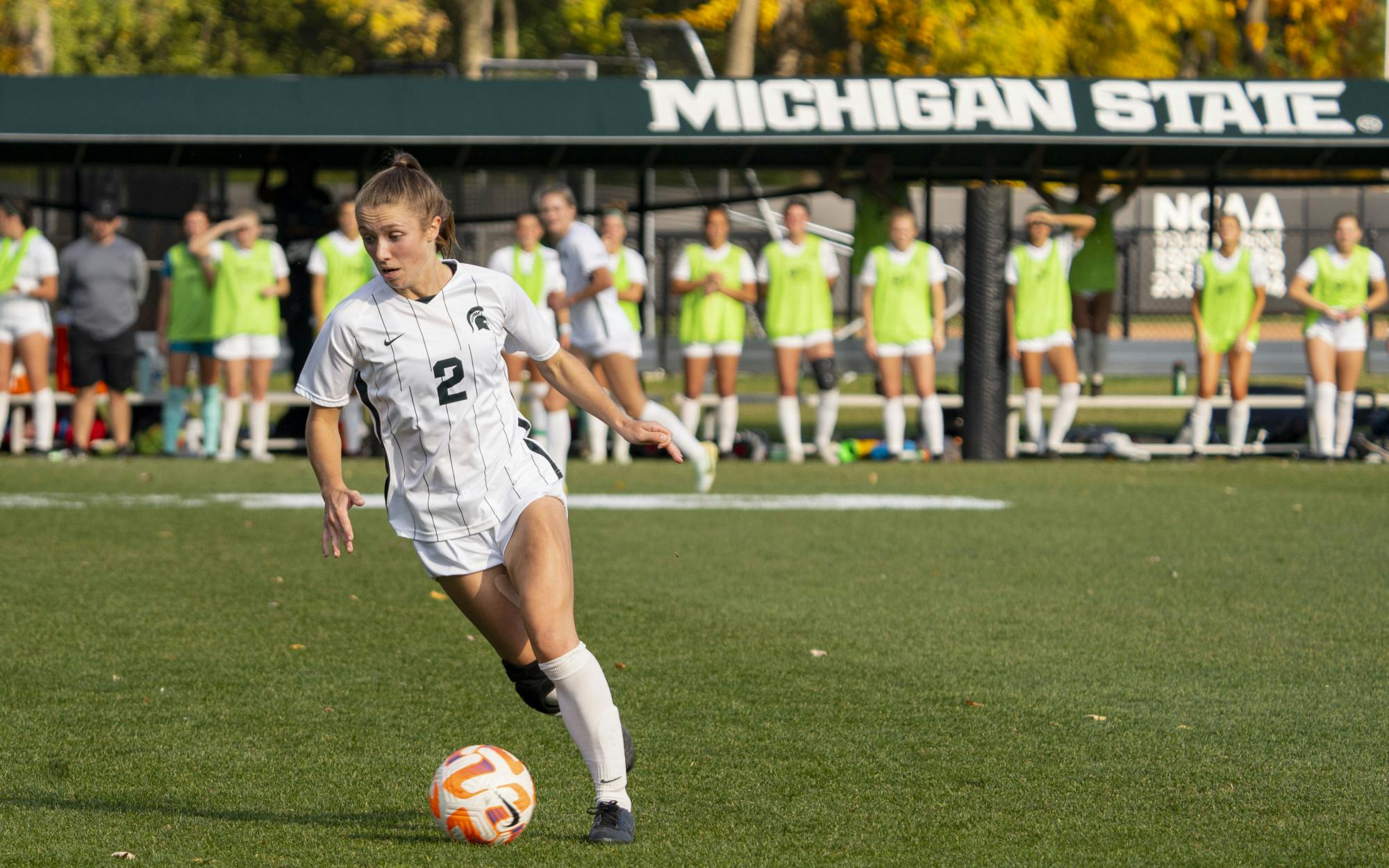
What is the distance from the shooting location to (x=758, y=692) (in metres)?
6.18

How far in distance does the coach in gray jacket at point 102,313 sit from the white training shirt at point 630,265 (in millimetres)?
4148

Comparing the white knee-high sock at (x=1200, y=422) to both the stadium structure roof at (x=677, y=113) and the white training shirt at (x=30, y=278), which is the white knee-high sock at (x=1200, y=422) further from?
the white training shirt at (x=30, y=278)

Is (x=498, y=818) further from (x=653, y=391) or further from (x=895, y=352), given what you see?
(x=653, y=391)

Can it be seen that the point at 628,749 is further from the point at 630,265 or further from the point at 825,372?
the point at 825,372

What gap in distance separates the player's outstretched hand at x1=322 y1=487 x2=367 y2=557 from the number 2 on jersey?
347 millimetres

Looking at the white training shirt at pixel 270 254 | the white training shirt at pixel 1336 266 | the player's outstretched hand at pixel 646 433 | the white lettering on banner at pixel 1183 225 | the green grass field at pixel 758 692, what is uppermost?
the white lettering on banner at pixel 1183 225

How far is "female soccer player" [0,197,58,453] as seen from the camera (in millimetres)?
14070

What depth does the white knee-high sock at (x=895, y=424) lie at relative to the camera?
1477 cm

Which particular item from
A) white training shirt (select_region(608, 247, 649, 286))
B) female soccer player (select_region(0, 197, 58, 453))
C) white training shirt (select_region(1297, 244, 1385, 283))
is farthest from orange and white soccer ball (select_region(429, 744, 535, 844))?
white training shirt (select_region(1297, 244, 1385, 283))

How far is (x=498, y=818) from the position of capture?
436cm

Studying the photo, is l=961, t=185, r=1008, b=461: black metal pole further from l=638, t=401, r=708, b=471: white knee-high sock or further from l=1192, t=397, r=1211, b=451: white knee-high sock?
l=638, t=401, r=708, b=471: white knee-high sock

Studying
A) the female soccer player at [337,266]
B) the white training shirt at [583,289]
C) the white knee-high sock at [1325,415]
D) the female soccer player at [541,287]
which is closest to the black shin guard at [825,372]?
the white training shirt at [583,289]

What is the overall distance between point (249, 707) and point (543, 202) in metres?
6.56

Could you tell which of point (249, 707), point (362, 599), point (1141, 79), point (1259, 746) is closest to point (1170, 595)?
point (1259, 746)
